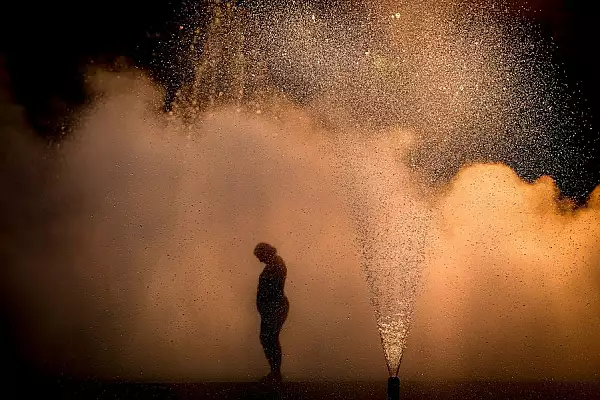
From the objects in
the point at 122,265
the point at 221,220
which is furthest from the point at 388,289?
the point at 122,265

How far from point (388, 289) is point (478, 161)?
404cm

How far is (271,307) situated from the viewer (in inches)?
254

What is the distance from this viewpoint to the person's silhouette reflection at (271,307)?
644 cm

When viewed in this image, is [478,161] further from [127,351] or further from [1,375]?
[1,375]

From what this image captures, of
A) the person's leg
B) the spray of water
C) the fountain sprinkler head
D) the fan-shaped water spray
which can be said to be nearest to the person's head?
the person's leg

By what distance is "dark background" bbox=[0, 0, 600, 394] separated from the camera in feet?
28.6

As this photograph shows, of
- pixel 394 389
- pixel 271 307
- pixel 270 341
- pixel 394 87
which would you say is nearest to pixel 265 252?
pixel 271 307

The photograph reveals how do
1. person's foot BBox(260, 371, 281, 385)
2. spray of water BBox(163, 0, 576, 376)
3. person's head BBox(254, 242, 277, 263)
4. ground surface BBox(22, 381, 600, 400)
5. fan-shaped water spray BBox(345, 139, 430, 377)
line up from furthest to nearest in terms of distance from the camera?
1. spray of water BBox(163, 0, 576, 376)
2. fan-shaped water spray BBox(345, 139, 430, 377)
3. person's head BBox(254, 242, 277, 263)
4. person's foot BBox(260, 371, 281, 385)
5. ground surface BBox(22, 381, 600, 400)

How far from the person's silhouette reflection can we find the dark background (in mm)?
4376

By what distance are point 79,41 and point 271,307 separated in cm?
534

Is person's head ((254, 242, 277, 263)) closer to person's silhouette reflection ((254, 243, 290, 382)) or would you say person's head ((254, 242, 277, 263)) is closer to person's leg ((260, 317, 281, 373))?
person's silhouette reflection ((254, 243, 290, 382))

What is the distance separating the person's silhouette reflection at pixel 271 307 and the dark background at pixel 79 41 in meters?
4.38

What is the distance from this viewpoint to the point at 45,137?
8.91 m

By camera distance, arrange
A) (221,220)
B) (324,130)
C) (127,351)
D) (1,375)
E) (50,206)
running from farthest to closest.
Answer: (324,130) < (221,220) < (50,206) < (127,351) < (1,375)
